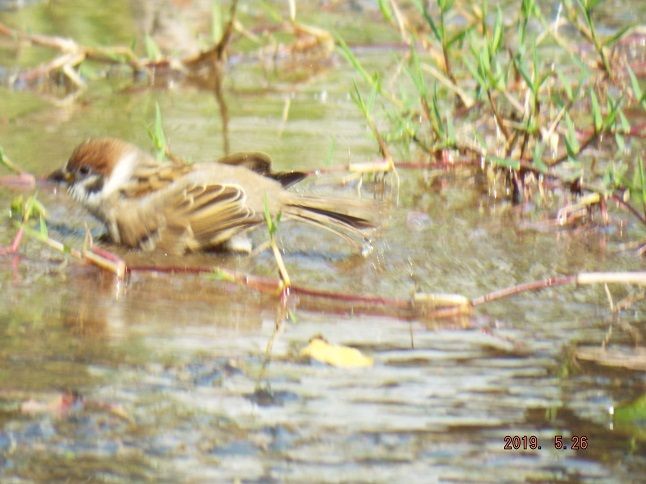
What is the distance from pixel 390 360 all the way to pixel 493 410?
1.62 ft

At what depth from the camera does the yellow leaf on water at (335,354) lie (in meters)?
4.27

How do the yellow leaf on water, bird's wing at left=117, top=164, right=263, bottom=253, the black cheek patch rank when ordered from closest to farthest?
the yellow leaf on water, bird's wing at left=117, top=164, right=263, bottom=253, the black cheek patch

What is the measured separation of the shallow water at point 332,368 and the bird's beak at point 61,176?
188 millimetres

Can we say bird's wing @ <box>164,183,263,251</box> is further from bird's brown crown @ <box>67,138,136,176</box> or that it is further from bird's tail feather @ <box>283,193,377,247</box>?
bird's brown crown @ <box>67,138,136,176</box>

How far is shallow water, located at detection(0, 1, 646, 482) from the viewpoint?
3621 mm

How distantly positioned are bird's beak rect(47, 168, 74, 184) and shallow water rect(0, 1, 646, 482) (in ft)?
0.62

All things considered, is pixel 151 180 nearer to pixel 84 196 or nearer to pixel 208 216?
pixel 84 196

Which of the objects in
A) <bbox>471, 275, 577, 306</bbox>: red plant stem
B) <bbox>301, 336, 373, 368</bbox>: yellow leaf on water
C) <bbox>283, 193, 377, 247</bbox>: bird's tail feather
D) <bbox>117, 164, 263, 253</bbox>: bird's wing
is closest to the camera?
<bbox>301, 336, 373, 368</bbox>: yellow leaf on water

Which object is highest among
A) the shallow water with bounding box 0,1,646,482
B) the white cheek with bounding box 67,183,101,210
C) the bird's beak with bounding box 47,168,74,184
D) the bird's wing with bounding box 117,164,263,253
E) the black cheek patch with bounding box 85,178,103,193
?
the bird's beak with bounding box 47,168,74,184

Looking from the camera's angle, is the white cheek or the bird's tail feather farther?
the white cheek

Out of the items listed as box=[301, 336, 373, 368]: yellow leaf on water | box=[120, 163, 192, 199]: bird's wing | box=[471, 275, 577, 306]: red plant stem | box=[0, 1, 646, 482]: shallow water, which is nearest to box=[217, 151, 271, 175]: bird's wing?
box=[120, 163, 192, 199]: bird's wing

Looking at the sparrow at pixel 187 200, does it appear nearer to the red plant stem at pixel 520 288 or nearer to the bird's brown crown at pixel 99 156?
the bird's brown crown at pixel 99 156

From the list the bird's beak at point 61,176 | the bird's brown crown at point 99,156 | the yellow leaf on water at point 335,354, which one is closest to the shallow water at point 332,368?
the yellow leaf on water at point 335,354

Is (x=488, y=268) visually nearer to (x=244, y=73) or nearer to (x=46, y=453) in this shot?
(x=46, y=453)
